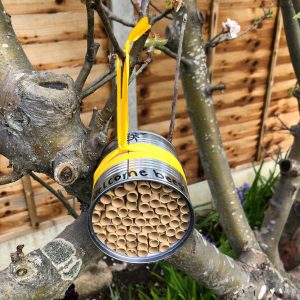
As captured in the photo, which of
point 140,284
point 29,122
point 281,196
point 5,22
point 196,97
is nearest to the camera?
point 29,122

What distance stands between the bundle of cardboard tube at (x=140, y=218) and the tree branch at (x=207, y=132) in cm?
69

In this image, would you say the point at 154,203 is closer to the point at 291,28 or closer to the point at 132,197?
the point at 132,197

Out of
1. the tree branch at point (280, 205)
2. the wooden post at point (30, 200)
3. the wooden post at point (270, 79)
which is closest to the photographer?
the tree branch at point (280, 205)

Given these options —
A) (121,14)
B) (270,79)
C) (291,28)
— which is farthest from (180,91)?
(291,28)

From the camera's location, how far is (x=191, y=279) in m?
2.02

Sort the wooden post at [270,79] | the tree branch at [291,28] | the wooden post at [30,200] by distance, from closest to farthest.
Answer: the tree branch at [291,28] → the wooden post at [30,200] → the wooden post at [270,79]

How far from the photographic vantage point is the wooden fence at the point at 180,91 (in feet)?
6.29

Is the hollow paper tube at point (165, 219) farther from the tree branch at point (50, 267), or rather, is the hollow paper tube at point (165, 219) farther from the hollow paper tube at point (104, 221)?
the tree branch at point (50, 267)

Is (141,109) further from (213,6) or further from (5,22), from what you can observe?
(5,22)

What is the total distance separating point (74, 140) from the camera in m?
0.78

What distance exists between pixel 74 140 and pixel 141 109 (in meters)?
1.61

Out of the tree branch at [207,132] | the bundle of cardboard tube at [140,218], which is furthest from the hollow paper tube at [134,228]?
the tree branch at [207,132]

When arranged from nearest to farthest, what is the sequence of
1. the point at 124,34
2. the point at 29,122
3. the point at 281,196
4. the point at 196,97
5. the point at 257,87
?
1. the point at 29,122
2. the point at 196,97
3. the point at 281,196
4. the point at 124,34
5. the point at 257,87

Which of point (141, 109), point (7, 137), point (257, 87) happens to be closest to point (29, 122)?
point (7, 137)
